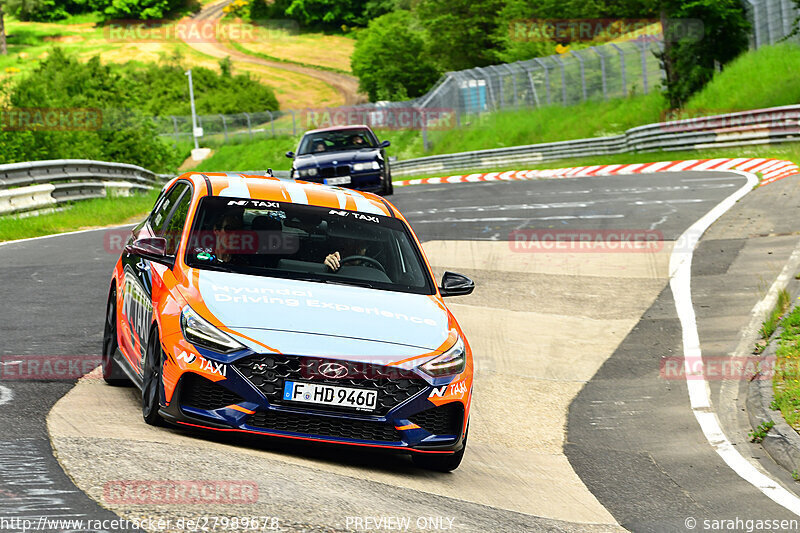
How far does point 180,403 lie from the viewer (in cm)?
632

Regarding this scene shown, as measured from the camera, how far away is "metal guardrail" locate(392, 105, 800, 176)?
2916 centimetres

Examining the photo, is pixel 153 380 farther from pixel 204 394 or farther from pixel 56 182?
pixel 56 182

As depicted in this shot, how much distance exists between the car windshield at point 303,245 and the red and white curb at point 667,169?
49.5 ft

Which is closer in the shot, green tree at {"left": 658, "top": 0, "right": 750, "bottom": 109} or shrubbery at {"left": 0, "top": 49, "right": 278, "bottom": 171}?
shrubbery at {"left": 0, "top": 49, "right": 278, "bottom": 171}

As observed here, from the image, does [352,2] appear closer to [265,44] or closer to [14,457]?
[265,44]

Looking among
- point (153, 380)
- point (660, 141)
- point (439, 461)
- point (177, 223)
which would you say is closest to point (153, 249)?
point (177, 223)

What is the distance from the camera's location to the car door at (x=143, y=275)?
7.14 m

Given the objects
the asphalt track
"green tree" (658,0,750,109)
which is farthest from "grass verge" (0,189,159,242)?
"green tree" (658,0,750,109)

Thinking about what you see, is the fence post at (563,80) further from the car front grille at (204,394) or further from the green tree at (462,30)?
the car front grille at (204,394)

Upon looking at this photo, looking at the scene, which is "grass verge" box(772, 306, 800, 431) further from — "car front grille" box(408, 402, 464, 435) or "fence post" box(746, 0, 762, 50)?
"fence post" box(746, 0, 762, 50)

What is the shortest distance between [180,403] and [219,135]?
7686 cm

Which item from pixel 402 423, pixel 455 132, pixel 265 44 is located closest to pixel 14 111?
pixel 402 423

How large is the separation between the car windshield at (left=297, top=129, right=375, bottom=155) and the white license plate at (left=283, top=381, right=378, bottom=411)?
17.1m

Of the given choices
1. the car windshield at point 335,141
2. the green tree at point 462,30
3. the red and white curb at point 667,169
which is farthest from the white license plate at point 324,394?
the green tree at point 462,30
